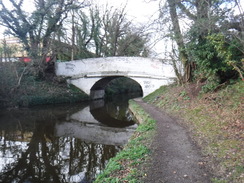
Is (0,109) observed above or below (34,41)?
below

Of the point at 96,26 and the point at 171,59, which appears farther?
the point at 96,26

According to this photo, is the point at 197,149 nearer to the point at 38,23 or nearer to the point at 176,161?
the point at 176,161

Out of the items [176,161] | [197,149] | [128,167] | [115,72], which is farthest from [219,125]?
[115,72]

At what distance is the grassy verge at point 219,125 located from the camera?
3.09 metres

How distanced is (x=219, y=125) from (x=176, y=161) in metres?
2.21

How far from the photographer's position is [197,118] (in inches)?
242

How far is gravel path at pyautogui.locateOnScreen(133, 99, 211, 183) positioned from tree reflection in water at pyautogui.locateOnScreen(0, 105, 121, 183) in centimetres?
145

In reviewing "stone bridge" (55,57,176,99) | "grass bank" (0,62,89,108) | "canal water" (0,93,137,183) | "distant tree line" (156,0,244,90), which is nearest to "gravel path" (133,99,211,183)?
"canal water" (0,93,137,183)

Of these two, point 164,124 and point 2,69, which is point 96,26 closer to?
point 2,69

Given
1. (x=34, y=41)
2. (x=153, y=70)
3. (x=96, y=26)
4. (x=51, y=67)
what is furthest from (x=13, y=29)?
(x=153, y=70)

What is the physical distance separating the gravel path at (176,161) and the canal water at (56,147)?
1426mm

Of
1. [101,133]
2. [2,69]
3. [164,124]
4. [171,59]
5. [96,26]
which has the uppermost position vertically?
[96,26]

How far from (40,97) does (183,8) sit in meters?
11.1

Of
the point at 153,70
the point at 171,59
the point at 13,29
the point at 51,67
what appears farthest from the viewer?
the point at 51,67
